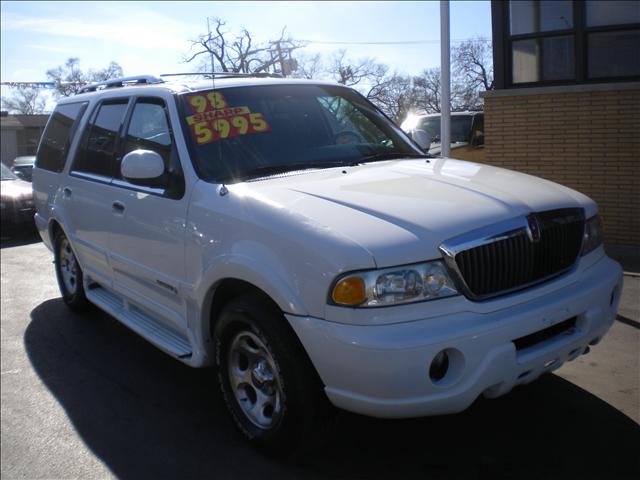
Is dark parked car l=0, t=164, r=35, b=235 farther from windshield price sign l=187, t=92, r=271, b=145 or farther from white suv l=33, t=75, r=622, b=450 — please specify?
windshield price sign l=187, t=92, r=271, b=145

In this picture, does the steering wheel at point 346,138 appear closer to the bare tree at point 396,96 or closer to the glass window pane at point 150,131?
the glass window pane at point 150,131

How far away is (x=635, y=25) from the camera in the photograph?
800 centimetres

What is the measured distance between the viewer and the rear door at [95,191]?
480 cm

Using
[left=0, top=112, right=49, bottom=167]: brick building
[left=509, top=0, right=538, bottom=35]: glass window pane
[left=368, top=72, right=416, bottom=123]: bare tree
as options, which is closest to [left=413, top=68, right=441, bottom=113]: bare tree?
[left=368, top=72, right=416, bottom=123]: bare tree

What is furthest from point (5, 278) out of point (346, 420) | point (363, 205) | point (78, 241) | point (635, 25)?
point (635, 25)

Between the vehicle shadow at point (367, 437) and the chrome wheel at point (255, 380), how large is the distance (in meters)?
0.24

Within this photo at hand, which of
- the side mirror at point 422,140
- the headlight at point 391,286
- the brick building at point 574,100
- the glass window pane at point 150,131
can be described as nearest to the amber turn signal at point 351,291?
the headlight at point 391,286

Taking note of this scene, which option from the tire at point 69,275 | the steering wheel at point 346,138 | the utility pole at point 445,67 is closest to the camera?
the steering wheel at point 346,138

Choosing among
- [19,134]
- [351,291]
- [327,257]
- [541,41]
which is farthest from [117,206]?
[19,134]

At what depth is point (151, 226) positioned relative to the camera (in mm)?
4016

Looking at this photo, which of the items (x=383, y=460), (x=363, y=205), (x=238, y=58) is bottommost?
(x=383, y=460)

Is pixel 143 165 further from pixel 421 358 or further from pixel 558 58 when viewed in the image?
pixel 558 58

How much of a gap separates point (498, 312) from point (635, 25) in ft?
21.8

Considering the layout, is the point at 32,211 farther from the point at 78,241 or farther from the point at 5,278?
the point at 78,241
